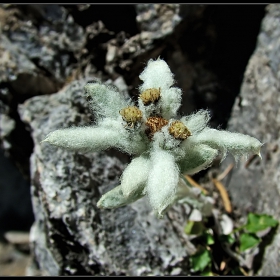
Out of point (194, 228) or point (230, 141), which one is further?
point (194, 228)

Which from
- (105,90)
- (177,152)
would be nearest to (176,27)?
(105,90)

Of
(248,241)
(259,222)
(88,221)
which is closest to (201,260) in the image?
(248,241)

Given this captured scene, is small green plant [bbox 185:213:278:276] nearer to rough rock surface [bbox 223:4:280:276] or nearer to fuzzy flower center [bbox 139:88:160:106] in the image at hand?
rough rock surface [bbox 223:4:280:276]

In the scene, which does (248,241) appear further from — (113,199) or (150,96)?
(150,96)

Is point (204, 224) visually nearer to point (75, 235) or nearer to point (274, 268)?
point (274, 268)

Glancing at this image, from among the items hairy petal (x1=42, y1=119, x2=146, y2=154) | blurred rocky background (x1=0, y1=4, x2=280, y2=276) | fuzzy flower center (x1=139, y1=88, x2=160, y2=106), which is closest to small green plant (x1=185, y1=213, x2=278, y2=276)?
blurred rocky background (x1=0, y1=4, x2=280, y2=276)

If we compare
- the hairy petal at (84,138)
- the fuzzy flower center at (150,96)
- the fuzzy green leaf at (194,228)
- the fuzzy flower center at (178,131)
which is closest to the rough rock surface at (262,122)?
the fuzzy green leaf at (194,228)
